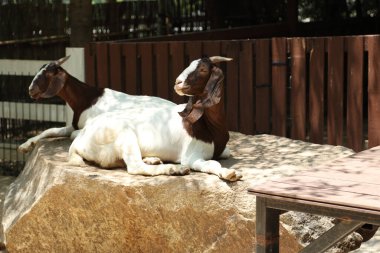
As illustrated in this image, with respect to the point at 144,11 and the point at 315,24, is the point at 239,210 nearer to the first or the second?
the point at 144,11

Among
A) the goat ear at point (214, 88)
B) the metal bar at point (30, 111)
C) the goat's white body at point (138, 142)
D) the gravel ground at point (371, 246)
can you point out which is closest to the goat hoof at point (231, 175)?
the goat's white body at point (138, 142)

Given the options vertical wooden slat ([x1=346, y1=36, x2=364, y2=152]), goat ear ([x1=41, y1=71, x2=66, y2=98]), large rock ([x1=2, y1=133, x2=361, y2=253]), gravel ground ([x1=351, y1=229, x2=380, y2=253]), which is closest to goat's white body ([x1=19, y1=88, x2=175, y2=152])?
goat ear ([x1=41, y1=71, x2=66, y2=98])

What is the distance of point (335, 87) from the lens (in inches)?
331

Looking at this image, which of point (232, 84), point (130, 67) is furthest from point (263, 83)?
point (130, 67)

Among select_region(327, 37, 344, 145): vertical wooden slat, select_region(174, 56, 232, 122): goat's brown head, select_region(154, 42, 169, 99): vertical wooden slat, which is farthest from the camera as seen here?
select_region(154, 42, 169, 99): vertical wooden slat

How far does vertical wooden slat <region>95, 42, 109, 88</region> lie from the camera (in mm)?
9602

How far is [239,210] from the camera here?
6.14 metres

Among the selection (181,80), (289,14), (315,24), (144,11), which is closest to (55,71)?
(181,80)

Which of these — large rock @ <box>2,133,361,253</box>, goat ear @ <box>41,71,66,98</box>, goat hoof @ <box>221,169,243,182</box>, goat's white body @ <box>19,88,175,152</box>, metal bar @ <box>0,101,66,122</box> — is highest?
goat ear @ <box>41,71,66,98</box>

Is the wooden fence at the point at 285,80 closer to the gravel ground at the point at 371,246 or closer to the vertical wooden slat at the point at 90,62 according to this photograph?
the vertical wooden slat at the point at 90,62

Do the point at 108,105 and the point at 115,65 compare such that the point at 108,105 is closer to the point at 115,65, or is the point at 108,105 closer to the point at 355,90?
the point at 115,65

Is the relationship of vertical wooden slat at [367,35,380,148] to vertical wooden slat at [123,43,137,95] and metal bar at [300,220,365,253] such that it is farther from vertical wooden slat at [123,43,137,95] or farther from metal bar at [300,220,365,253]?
metal bar at [300,220,365,253]

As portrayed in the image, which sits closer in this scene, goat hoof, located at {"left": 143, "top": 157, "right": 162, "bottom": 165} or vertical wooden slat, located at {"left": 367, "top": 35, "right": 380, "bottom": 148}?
goat hoof, located at {"left": 143, "top": 157, "right": 162, "bottom": 165}

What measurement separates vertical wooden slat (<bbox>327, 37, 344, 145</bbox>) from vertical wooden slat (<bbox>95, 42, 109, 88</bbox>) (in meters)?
2.63
